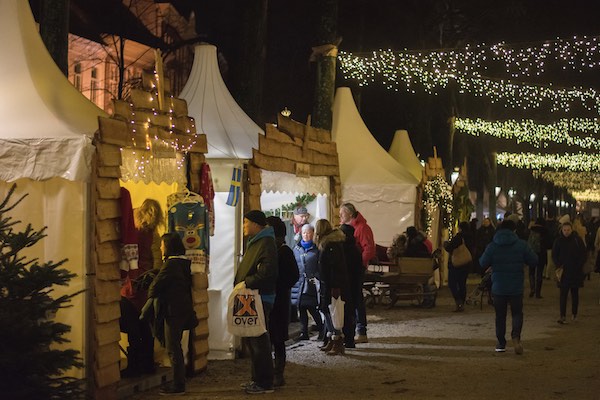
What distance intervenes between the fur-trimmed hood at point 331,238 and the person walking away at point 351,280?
593 mm

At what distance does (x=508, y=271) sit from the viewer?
12.9 metres

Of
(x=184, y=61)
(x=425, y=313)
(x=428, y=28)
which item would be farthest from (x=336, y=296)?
(x=184, y=61)

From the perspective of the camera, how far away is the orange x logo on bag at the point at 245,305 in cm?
1006

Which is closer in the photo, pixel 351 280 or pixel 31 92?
pixel 31 92

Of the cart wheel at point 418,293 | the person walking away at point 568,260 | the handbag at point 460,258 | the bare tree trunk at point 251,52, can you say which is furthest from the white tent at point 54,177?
the cart wheel at point 418,293

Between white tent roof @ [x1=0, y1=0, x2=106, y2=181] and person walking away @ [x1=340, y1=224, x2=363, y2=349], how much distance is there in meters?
4.19

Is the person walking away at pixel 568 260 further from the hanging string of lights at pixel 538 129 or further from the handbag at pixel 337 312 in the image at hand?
the hanging string of lights at pixel 538 129

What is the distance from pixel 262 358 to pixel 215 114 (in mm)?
4891

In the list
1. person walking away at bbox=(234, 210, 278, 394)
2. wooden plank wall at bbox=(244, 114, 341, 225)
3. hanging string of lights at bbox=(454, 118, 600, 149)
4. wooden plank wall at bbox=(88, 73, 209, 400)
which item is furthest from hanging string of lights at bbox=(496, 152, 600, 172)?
wooden plank wall at bbox=(88, 73, 209, 400)

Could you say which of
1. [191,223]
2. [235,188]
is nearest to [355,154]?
[235,188]

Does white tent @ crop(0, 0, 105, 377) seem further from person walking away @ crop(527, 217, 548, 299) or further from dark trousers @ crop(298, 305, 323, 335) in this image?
person walking away @ crop(527, 217, 548, 299)

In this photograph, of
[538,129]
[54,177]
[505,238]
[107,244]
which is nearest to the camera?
[54,177]

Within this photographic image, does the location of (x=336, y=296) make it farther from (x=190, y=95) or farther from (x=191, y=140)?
(x=190, y=95)

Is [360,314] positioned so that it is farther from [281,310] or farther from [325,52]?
[325,52]
